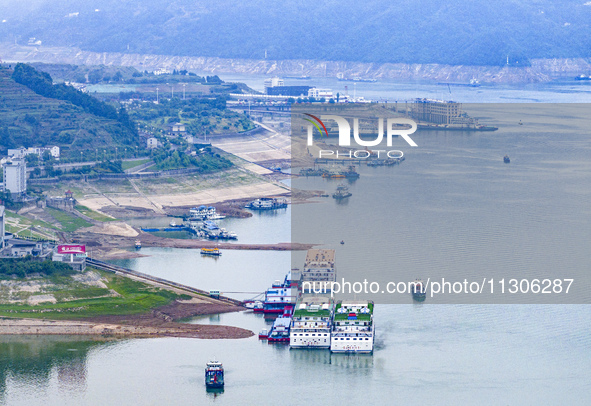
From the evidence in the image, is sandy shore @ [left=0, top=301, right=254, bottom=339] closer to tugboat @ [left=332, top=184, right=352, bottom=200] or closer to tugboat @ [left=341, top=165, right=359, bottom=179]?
tugboat @ [left=332, top=184, right=352, bottom=200]

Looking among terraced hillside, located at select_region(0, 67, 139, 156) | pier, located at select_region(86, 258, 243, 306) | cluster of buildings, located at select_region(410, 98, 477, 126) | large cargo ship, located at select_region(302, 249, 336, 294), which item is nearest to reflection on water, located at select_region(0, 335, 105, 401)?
pier, located at select_region(86, 258, 243, 306)

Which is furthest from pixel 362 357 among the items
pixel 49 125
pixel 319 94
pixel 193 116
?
pixel 319 94

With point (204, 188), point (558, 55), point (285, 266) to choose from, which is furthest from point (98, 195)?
point (558, 55)

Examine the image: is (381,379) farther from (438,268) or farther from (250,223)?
(250,223)

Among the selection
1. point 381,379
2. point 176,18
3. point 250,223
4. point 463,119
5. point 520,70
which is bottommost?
point 381,379

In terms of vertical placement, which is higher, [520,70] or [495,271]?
[520,70]

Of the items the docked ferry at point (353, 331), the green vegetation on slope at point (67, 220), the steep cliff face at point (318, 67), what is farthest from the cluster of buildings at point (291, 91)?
the docked ferry at point (353, 331)
